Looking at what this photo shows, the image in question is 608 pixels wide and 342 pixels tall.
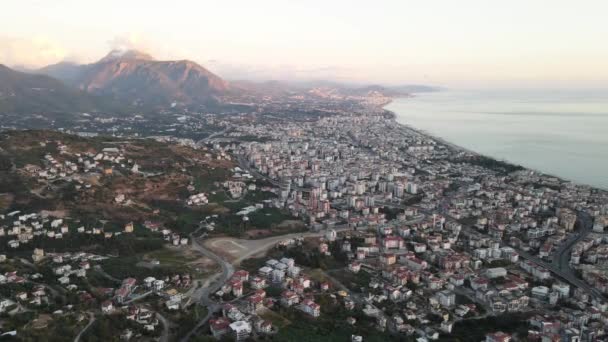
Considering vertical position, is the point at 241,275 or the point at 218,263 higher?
the point at 241,275

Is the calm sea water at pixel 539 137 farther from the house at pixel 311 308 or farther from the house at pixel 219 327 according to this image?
the house at pixel 219 327

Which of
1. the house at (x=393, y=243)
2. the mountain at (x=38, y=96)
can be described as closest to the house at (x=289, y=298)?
the house at (x=393, y=243)

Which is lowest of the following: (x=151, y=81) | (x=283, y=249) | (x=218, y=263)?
(x=218, y=263)

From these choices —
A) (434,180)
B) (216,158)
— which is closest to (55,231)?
(216,158)

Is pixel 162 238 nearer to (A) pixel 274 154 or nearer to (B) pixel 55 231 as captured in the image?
(B) pixel 55 231

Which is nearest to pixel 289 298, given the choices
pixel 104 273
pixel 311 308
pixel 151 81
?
pixel 311 308

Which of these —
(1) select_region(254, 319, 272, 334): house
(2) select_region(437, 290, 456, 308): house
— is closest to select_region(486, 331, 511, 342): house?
(2) select_region(437, 290, 456, 308): house

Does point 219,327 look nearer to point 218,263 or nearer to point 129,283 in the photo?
point 129,283
